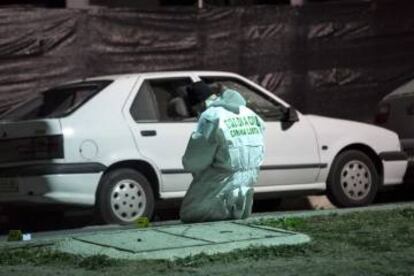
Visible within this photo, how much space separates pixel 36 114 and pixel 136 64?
8.58 ft

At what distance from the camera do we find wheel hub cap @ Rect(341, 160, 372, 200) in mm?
10086

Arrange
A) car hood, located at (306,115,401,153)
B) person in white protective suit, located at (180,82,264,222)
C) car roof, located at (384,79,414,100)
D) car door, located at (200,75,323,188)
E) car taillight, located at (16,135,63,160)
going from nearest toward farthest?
person in white protective suit, located at (180,82,264,222), car taillight, located at (16,135,63,160), car door, located at (200,75,323,188), car hood, located at (306,115,401,153), car roof, located at (384,79,414,100)

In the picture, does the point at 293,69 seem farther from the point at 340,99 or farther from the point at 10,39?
the point at 10,39

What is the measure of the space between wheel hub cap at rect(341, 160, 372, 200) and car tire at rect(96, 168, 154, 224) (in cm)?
230

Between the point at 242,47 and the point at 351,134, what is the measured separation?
2603 millimetres

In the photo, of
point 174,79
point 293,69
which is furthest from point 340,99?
point 174,79

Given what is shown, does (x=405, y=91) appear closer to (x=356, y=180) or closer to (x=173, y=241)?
(x=356, y=180)

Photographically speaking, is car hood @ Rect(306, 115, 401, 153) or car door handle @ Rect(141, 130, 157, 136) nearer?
car door handle @ Rect(141, 130, 157, 136)

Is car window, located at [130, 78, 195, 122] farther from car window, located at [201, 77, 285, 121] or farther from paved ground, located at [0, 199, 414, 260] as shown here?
paved ground, located at [0, 199, 414, 260]

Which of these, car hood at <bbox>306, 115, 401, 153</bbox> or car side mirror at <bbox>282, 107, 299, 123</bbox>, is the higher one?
car side mirror at <bbox>282, 107, 299, 123</bbox>

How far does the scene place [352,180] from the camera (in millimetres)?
10109

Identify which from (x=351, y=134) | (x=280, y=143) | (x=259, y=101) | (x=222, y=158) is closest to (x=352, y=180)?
(x=351, y=134)

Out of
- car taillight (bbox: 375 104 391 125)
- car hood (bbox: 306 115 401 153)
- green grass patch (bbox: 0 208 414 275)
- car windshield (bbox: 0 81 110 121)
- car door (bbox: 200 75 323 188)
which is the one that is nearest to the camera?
green grass patch (bbox: 0 208 414 275)

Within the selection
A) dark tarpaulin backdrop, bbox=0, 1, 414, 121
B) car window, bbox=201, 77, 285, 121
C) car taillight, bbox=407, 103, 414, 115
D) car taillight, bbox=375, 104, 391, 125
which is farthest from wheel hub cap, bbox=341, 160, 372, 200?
dark tarpaulin backdrop, bbox=0, 1, 414, 121
